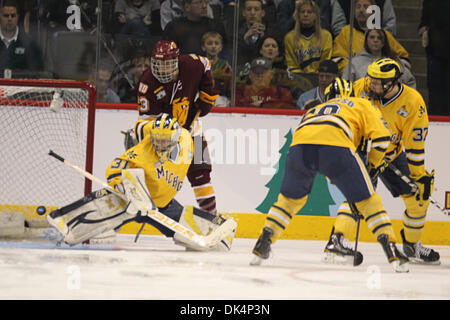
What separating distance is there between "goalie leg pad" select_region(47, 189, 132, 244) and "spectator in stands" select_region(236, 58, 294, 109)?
5.73ft

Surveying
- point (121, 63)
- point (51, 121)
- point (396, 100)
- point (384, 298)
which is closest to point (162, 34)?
point (121, 63)

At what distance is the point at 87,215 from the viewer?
4855mm

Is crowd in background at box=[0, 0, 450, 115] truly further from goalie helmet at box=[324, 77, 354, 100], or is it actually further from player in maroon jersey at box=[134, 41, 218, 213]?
goalie helmet at box=[324, 77, 354, 100]

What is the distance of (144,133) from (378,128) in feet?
4.85

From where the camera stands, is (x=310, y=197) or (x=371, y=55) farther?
(x=371, y=55)

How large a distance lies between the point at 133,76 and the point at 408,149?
2.22 metres

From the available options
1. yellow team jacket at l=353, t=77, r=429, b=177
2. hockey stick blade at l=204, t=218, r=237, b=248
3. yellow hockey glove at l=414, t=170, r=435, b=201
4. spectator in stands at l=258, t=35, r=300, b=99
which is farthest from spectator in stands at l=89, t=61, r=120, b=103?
yellow hockey glove at l=414, t=170, r=435, b=201

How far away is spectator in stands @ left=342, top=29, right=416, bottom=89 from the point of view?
20.8 feet

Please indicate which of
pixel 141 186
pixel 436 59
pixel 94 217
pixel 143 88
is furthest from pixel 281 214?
pixel 436 59

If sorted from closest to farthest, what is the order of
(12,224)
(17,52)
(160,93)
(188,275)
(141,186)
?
(188,275)
(141,186)
(12,224)
(160,93)
(17,52)

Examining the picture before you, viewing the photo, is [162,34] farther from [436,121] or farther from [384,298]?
[384,298]

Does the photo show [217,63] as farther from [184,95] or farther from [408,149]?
[408,149]

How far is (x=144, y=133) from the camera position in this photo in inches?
198

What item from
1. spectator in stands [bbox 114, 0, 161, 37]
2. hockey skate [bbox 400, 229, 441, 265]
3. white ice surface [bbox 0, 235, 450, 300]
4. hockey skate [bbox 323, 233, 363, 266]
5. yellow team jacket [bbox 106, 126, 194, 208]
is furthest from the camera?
spectator in stands [bbox 114, 0, 161, 37]
